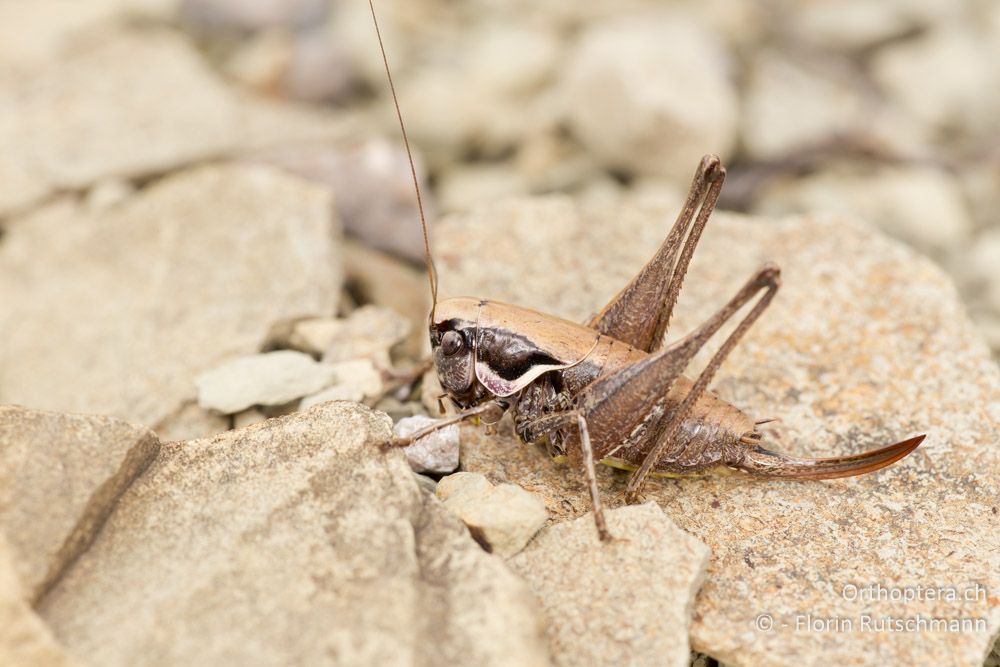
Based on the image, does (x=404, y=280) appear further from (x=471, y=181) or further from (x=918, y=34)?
(x=918, y=34)

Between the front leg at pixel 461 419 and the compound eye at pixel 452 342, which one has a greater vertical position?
the compound eye at pixel 452 342

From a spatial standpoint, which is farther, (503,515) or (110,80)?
(110,80)

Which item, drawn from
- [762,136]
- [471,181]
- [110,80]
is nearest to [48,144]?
[110,80]

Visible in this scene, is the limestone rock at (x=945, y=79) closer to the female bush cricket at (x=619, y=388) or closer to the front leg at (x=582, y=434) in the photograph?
the female bush cricket at (x=619, y=388)

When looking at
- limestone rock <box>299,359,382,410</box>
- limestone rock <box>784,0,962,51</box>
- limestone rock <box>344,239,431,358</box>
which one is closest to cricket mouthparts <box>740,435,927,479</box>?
limestone rock <box>299,359,382,410</box>

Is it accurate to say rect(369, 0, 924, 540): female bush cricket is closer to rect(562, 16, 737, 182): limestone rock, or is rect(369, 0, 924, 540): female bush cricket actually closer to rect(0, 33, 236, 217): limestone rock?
rect(562, 16, 737, 182): limestone rock

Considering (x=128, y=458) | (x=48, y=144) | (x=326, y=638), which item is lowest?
(x=326, y=638)

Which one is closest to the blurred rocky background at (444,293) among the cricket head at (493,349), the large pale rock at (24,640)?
the large pale rock at (24,640)
